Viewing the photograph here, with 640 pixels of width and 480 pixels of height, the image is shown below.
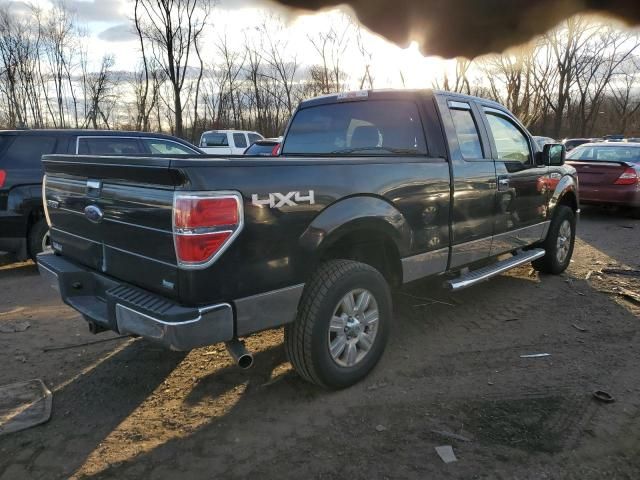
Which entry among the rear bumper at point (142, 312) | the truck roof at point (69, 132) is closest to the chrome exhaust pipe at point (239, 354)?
the rear bumper at point (142, 312)

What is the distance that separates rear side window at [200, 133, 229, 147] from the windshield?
1243cm

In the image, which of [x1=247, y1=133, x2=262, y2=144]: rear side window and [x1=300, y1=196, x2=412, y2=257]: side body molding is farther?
[x1=247, y1=133, x2=262, y2=144]: rear side window

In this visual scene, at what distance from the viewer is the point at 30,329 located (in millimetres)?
4383

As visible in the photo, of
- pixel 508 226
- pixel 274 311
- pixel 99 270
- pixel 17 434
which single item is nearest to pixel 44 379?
pixel 17 434

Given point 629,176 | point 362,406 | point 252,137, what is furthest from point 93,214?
point 252,137

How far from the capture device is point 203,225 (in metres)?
2.40

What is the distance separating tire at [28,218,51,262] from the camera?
6145 mm

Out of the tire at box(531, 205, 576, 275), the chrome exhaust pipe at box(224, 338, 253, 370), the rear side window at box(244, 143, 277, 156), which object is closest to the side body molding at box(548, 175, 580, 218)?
the tire at box(531, 205, 576, 275)

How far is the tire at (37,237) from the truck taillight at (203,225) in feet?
15.1

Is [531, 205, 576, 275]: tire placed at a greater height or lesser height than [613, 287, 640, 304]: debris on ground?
greater

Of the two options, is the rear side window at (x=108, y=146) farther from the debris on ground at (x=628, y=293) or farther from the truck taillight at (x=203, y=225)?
the debris on ground at (x=628, y=293)

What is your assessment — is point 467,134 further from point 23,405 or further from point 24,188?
point 24,188

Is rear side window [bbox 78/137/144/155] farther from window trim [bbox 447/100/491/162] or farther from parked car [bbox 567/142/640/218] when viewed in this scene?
parked car [bbox 567/142/640/218]

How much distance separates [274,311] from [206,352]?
4.54ft
